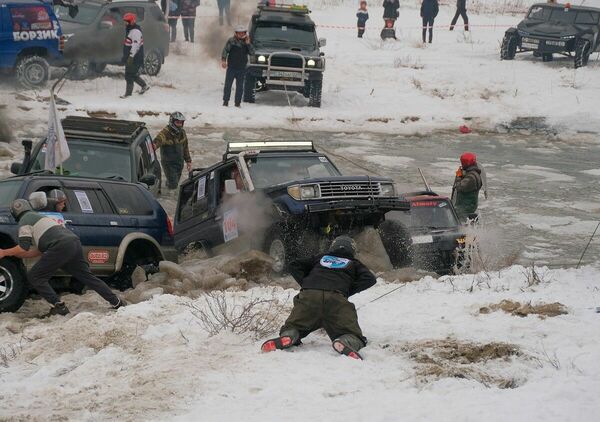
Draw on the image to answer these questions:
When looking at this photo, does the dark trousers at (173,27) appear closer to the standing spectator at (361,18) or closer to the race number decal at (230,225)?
the standing spectator at (361,18)

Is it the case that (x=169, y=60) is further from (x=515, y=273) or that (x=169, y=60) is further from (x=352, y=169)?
(x=515, y=273)

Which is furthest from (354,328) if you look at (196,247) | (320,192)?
(196,247)

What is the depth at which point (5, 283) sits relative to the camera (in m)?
11.7

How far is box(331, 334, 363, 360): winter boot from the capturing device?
29.7ft

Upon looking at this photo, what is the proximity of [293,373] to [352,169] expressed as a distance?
1500 centimetres

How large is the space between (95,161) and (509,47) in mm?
21995

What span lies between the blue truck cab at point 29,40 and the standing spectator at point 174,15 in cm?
948

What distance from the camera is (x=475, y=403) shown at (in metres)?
7.72

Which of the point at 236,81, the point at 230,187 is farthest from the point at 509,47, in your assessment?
the point at 230,187

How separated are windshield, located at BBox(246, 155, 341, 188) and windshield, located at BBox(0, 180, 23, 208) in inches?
119

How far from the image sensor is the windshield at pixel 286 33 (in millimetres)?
28953

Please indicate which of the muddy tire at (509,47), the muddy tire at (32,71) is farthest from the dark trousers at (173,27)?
the muddy tire at (509,47)

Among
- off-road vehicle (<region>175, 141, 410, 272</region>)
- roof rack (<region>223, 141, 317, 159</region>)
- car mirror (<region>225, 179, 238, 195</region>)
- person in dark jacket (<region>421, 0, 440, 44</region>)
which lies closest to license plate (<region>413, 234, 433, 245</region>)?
off-road vehicle (<region>175, 141, 410, 272</region>)

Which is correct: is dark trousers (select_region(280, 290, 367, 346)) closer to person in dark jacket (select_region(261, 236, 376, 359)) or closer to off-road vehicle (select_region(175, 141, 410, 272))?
person in dark jacket (select_region(261, 236, 376, 359))
